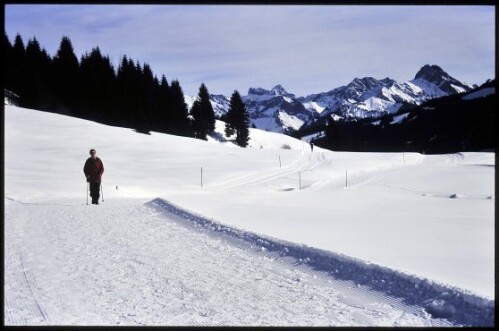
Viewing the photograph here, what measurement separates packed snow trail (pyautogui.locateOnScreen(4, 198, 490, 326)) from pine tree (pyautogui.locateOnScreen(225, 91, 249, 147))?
224 ft

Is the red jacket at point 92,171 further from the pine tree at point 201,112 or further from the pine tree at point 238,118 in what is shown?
the pine tree at point 201,112

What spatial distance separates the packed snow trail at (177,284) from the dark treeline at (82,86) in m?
50.5

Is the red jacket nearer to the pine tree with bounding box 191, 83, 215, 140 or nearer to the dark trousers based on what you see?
the dark trousers

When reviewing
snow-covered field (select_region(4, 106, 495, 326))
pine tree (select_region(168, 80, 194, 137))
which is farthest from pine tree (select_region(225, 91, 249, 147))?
snow-covered field (select_region(4, 106, 495, 326))

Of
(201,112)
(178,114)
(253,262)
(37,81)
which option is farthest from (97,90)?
(253,262)

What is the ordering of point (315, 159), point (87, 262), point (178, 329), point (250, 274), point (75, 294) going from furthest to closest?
point (315, 159) → point (87, 262) → point (250, 274) → point (75, 294) → point (178, 329)

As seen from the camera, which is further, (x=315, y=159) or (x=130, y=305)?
(x=315, y=159)

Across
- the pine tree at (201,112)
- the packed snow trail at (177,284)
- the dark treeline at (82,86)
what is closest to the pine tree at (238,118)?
the pine tree at (201,112)

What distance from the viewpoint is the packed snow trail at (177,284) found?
16.1 feet

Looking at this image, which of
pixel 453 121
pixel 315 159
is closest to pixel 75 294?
pixel 315 159

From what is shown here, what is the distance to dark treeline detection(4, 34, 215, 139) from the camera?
59969 millimetres

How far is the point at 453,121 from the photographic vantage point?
148 metres

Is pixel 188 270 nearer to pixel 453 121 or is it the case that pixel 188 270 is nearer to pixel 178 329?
pixel 178 329

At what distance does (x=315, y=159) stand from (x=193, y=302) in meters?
41.9
